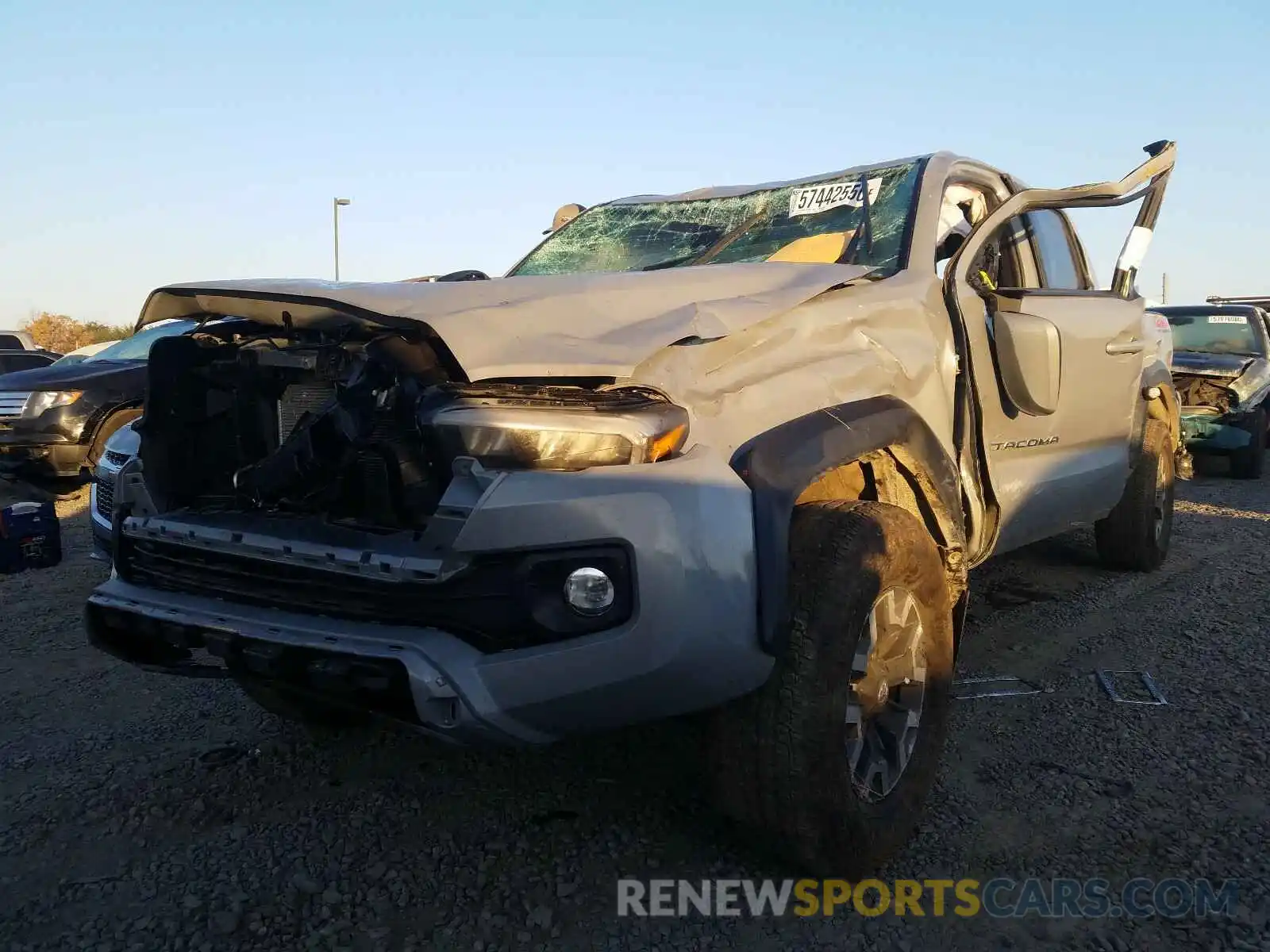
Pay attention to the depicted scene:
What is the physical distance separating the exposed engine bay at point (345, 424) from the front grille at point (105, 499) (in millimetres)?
1868

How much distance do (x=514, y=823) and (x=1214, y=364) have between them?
9.92 meters

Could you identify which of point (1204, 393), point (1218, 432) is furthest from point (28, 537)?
point (1204, 393)

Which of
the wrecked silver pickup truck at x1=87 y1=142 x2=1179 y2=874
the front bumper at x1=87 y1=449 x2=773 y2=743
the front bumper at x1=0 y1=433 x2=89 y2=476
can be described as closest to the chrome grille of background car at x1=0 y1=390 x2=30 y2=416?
the front bumper at x1=0 y1=433 x2=89 y2=476

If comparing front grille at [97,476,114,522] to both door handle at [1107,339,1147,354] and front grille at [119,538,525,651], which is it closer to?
front grille at [119,538,525,651]

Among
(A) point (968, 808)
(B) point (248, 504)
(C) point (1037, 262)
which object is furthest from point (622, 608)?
(C) point (1037, 262)

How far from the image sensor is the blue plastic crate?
5.82 meters

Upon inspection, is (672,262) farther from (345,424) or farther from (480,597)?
(480,597)

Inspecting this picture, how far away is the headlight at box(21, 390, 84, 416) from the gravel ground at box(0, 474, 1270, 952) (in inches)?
195

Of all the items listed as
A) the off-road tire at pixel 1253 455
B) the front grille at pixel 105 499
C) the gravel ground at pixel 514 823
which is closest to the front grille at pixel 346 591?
the gravel ground at pixel 514 823

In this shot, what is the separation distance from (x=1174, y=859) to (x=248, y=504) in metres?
2.55

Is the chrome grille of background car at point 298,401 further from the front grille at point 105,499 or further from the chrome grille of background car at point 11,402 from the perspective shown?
the chrome grille of background car at point 11,402

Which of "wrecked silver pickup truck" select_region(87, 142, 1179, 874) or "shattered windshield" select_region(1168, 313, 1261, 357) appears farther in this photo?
"shattered windshield" select_region(1168, 313, 1261, 357)

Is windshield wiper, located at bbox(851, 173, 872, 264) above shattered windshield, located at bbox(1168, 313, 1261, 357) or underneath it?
above

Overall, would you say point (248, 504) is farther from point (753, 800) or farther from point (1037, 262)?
point (1037, 262)
